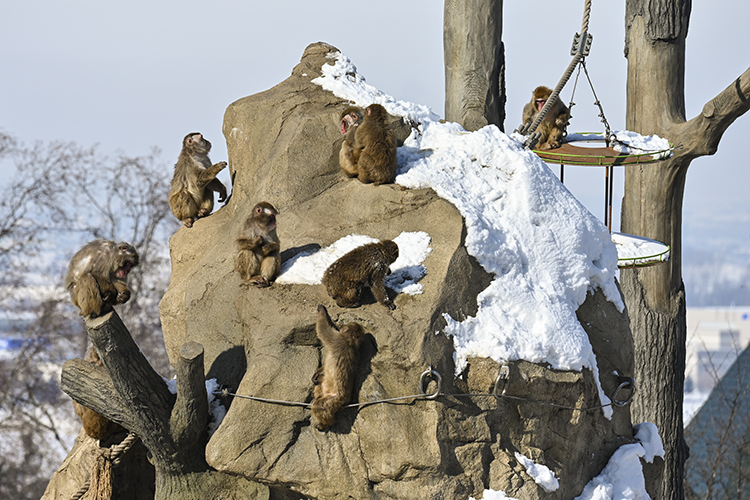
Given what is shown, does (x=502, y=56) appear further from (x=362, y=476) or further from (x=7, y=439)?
(x=7, y=439)

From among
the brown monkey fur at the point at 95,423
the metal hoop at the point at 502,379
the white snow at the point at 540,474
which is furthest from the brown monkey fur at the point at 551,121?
the brown monkey fur at the point at 95,423

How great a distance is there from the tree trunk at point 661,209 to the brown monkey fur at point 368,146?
15.2ft

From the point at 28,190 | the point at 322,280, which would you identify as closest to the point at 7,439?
the point at 28,190

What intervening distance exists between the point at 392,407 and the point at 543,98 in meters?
4.51

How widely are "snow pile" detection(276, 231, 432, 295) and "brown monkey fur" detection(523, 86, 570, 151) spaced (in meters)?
3.05

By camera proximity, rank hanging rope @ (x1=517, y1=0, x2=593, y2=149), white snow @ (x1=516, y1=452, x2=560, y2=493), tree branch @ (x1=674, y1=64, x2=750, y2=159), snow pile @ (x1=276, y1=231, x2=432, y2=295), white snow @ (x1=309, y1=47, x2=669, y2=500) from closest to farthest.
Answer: white snow @ (x1=516, y1=452, x2=560, y2=493), white snow @ (x1=309, y1=47, x2=669, y2=500), snow pile @ (x1=276, y1=231, x2=432, y2=295), hanging rope @ (x1=517, y1=0, x2=593, y2=149), tree branch @ (x1=674, y1=64, x2=750, y2=159)

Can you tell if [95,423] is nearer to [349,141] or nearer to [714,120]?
[349,141]

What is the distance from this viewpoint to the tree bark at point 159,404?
4250mm

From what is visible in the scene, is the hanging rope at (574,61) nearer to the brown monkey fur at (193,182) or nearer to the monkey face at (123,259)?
the brown monkey fur at (193,182)

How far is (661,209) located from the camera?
8594 millimetres

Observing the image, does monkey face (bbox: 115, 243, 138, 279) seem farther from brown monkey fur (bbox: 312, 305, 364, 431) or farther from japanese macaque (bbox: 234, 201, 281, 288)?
brown monkey fur (bbox: 312, 305, 364, 431)

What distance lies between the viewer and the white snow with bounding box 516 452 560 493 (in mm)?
4180

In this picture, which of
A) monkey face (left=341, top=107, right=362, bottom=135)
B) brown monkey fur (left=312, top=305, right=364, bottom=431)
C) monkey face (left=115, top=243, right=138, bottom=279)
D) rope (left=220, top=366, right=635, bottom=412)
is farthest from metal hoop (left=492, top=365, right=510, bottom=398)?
monkey face (left=115, top=243, right=138, bottom=279)

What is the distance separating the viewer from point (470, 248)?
4.52 meters
